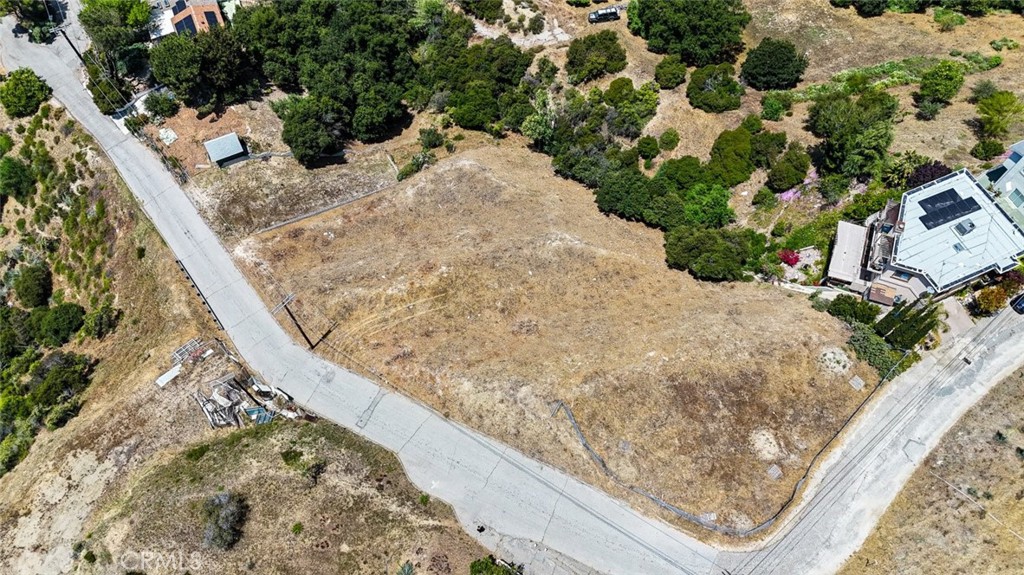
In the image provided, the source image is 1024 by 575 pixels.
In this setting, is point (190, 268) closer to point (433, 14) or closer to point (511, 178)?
point (511, 178)

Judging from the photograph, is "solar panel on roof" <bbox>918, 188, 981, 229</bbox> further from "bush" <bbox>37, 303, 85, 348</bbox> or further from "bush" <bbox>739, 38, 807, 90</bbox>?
"bush" <bbox>37, 303, 85, 348</bbox>

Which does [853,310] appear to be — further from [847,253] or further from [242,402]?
[242,402]

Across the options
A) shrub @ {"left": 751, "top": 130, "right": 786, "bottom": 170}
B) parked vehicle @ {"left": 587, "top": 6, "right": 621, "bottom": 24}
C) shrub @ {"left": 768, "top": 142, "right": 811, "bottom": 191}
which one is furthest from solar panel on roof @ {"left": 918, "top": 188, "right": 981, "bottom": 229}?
parked vehicle @ {"left": 587, "top": 6, "right": 621, "bottom": 24}

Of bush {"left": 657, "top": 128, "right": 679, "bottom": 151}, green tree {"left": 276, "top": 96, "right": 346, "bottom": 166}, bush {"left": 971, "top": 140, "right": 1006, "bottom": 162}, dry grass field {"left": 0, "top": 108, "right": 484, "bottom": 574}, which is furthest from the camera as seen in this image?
bush {"left": 657, "top": 128, "right": 679, "bottom": 151}

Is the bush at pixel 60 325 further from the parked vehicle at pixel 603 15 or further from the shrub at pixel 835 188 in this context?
the shrub at pixel 835 188

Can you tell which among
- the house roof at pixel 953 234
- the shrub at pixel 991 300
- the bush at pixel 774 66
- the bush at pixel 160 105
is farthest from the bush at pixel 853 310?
the bush at pixel 160 105

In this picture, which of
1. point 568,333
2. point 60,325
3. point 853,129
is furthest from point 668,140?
point 60,325
